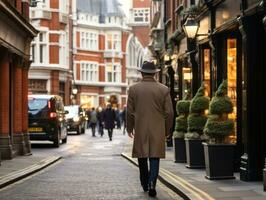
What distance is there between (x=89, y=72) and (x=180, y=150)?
63.3m

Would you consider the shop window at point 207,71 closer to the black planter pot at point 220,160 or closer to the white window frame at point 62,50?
the black planter pot at point 220,160

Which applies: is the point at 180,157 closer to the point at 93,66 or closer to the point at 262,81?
the point at 262,81

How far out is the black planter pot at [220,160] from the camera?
12.9m

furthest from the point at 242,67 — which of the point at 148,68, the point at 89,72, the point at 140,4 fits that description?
the point at 140,4

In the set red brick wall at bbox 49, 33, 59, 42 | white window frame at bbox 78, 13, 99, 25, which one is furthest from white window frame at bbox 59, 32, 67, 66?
white window frame at bbox 78, 13, 99, 25

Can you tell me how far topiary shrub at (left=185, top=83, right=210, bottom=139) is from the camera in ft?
49.6

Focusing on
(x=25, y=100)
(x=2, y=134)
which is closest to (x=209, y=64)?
(x=2, y=134)

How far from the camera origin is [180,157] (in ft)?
58.9

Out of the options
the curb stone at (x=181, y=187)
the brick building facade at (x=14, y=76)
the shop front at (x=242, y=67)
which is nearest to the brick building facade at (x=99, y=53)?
the brick building facade at (x=14, y=76)

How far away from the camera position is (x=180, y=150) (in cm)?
1781

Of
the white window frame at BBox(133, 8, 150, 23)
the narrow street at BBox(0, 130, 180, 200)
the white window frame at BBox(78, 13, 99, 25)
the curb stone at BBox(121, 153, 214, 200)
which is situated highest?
the white window frame at BBox(133, 8, 150, 23)

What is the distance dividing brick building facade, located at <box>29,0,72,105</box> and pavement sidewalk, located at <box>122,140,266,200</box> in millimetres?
41767

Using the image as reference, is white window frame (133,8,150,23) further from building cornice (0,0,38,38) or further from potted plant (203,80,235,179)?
potted plant (203,80,235,179)

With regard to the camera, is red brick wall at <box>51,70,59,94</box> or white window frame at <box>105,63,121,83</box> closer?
red brick wall at <box>51,70,59,94</box>
